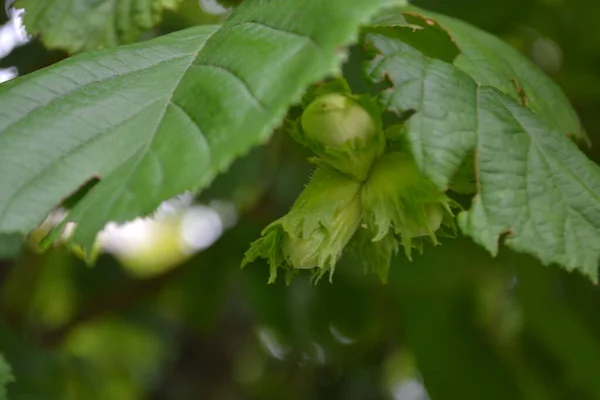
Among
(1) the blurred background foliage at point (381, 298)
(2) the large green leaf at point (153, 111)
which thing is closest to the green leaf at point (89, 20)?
(2) the large green leaf at point (153, 111)

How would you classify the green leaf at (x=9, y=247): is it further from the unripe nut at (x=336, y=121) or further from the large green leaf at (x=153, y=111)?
the unripe nut at (x=336, y=121)

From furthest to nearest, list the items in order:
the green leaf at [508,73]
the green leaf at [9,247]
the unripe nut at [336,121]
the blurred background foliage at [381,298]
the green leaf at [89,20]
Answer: the blurred background foliage at [381,298], the green leaf at [9,247], the green leaf at [89,20], the green leaf at [508,73], the unripe nut at [336,121]

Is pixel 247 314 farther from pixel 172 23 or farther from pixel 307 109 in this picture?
pixel 307 109

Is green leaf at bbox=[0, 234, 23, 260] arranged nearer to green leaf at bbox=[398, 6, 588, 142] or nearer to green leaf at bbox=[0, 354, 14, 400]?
green leaf at bbox=[0, 354, 14, 400]

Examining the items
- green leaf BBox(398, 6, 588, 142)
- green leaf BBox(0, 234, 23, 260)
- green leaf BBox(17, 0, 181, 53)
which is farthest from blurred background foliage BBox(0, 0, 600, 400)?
green leaf BBox(398, 6, 588, 142)

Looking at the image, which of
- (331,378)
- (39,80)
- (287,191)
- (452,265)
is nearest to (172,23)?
(287,191)

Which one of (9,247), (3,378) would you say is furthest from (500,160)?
(9,247)

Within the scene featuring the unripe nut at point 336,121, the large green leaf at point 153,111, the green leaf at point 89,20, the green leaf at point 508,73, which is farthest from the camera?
the green leaf at point 89,20
